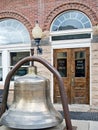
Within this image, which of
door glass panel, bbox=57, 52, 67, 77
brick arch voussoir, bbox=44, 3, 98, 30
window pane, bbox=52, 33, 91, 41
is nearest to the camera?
brick arch voussoir, bbox=44, 3, 98, 30

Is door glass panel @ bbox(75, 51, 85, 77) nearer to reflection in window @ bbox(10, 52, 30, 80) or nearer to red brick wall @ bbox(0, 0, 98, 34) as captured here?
red brick wall @ bbox(0, 0, 98, 34)

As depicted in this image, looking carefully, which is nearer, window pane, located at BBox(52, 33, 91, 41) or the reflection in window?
window pane, located at BBox(52, 33, 91, 41)

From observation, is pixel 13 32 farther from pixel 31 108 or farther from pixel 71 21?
pixel 31 108

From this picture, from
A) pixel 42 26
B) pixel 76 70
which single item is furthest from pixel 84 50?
pixel 42 26

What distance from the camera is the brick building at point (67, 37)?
9.38 meters

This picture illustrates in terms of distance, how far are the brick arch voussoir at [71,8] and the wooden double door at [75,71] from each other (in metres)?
1.16

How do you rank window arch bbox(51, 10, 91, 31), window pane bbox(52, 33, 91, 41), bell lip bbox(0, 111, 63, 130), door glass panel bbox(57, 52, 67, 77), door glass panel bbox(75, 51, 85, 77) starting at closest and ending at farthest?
bell lip bbox(0, 111, 63, 130) → window pane bbox(52, 33, 91, 41) → window arch bbox(51, 10, 91, 31) → door glass panel bbox(75, 51, 85, 77) → door glass panel bbox(57, 52, 67, 77)

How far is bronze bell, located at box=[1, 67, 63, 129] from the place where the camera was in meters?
2.04

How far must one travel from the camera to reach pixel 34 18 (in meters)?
10.2

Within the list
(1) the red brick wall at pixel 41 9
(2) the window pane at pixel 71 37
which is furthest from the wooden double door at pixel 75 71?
(1) the red brick wall at pixel 41 9

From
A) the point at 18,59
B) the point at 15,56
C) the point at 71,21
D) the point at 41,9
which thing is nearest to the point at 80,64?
the point at 71,21

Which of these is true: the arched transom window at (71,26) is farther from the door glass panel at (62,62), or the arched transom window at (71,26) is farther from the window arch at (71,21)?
the door glass panel at (62,62)

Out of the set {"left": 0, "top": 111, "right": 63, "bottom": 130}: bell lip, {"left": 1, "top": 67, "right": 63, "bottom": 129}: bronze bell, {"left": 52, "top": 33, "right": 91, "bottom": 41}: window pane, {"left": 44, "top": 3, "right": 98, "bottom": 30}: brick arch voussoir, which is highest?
{"left": 44, "top": 3, "right": 98, "bottom": 30}: brick arch voussoir

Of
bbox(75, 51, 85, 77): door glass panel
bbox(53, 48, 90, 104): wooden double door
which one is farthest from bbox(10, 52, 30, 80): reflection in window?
bbox(75, 51, 85, 77): door glass panel
